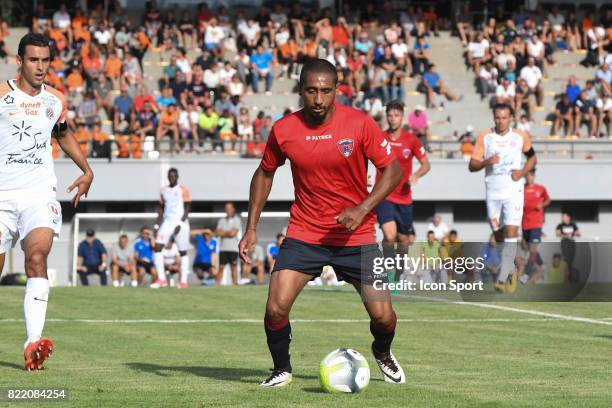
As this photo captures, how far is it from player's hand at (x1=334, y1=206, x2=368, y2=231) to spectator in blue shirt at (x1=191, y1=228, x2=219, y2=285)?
20.3 m

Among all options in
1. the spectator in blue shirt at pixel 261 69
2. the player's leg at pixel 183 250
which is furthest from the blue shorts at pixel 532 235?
the spectator in blue shirt at pixel 261 69

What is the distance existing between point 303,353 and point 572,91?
28348mm

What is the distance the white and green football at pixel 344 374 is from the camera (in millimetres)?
8773

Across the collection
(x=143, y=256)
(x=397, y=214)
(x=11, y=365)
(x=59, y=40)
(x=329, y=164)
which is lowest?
(x=143, y=256)

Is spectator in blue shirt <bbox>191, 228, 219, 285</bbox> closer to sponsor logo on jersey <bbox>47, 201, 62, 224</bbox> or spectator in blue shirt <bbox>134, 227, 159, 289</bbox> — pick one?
spectator in blue shirt <bbox>134, 227, 159, 289</bbox>

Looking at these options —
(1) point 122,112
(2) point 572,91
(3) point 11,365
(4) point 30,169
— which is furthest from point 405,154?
(2) point 572,91

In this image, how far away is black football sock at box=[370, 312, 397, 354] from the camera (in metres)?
9.29

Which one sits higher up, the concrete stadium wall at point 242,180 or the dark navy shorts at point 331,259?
the dark navy shorts at point 331,259

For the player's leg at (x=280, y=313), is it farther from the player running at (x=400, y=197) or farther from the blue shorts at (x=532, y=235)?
the blue shorts at (x=532, y=235)

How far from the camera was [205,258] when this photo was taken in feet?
95.4

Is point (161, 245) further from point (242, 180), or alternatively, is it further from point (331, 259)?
point (331, 259)

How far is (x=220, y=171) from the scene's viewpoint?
3484 centimetres

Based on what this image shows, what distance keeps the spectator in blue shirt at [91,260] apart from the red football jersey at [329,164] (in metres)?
20.3
